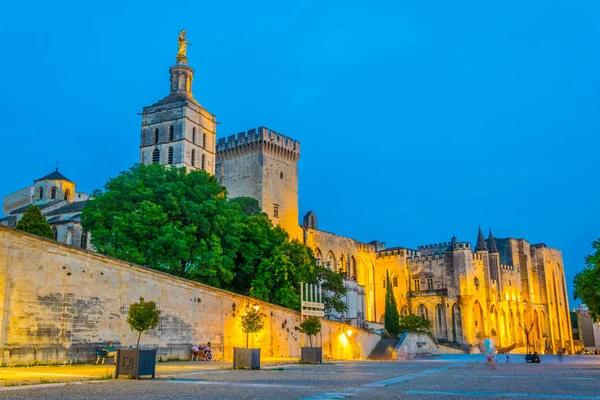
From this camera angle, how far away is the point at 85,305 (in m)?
21.4

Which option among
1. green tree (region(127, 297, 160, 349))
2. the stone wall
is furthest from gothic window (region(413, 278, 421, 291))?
green tree (region(127, 297, 160, 349))

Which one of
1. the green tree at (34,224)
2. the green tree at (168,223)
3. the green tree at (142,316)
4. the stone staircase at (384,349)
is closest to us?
the green tree at (142,316)

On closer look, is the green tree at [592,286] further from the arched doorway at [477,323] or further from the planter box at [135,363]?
the arched doorway at [477,323]

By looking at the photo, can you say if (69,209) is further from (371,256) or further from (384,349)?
(371,256)

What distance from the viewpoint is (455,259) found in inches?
2837

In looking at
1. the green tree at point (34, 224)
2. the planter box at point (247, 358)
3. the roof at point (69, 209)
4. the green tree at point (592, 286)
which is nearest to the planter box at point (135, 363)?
the planter box at point (247, 358)

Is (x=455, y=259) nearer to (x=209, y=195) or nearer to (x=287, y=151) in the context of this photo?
(x=287, y=151)

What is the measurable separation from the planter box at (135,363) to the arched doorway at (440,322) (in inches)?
2385

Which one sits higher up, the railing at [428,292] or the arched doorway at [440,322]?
the railing at [428,292]

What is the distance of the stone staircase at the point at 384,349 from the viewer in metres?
47.5

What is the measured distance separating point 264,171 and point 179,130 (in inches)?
362

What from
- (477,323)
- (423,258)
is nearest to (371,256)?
(423,258)

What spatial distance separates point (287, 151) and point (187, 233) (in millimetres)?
33092

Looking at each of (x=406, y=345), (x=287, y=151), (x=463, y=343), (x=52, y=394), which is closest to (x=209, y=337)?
(x=52, y=394)
